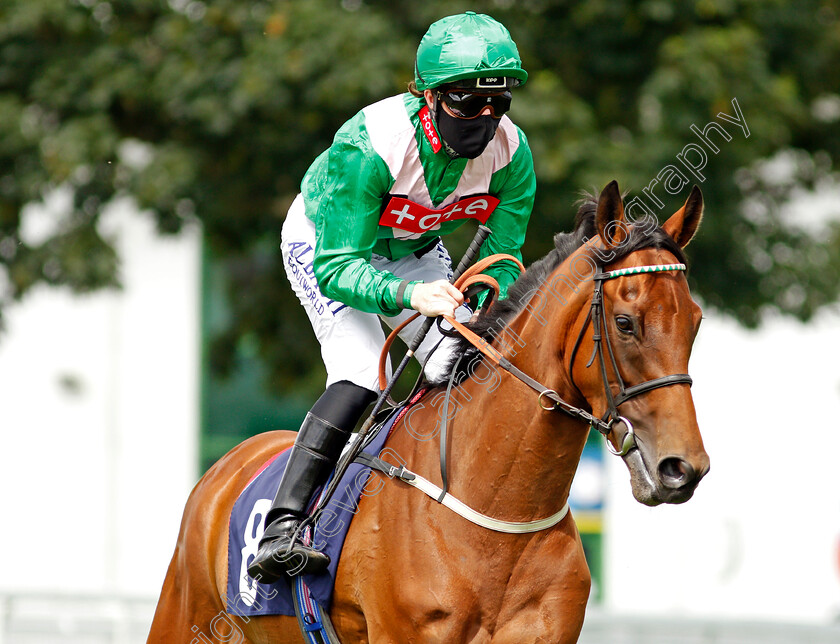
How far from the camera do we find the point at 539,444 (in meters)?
3.59

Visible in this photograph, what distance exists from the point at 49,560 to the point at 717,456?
29.1 feet

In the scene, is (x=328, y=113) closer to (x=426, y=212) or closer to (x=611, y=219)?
(x=426, y=212)

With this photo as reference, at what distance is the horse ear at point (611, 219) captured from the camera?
3.41 meters

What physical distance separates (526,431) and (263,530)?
49.5 inches

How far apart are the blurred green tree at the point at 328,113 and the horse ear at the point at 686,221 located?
201 inches

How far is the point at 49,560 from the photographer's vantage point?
14.9m

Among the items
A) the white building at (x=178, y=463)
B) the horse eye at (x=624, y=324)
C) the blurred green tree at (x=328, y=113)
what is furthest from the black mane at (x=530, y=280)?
the white building at (x=178, y=463)

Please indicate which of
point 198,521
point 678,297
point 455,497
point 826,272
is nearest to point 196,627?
point 198,521

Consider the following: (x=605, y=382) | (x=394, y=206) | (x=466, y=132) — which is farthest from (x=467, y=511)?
(x=466, y=132)

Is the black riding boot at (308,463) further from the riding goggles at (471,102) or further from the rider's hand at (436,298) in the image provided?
the riding goggles at (471,102)

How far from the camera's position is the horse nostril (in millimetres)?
3115

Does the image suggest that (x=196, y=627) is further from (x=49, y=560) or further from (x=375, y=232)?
(x=49, y=560)

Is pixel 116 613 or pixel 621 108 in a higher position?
pixel 621 108

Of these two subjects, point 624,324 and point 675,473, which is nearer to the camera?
point 675,473
